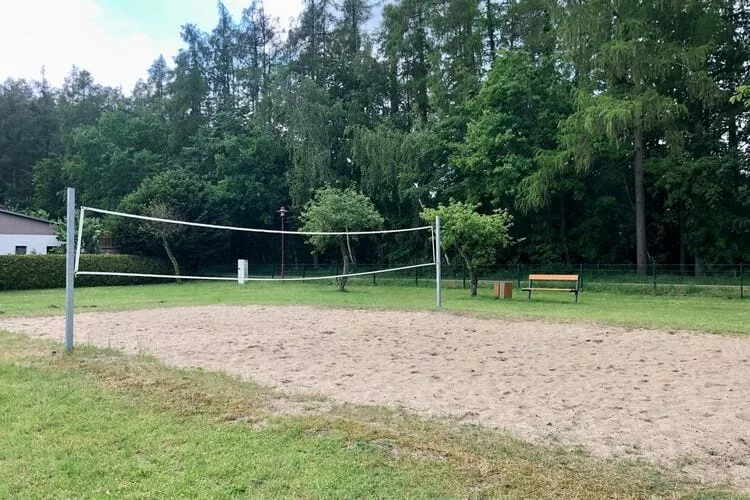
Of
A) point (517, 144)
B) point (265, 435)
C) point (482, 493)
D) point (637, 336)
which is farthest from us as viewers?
point (517, 144)

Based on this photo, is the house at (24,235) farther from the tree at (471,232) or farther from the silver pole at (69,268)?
the silver pole at (69,268)

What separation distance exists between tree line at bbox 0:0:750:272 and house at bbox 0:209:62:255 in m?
4.43

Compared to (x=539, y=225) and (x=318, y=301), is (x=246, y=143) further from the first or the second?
(x=318, y=301)

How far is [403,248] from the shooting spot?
28.7 m

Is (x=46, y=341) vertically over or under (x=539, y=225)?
under

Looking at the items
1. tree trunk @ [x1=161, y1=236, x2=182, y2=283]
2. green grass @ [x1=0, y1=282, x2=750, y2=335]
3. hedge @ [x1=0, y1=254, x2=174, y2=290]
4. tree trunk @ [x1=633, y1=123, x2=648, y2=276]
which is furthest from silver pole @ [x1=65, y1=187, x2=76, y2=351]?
tree trunk @ [x1=161, y1=236, x2=182, y2=283]

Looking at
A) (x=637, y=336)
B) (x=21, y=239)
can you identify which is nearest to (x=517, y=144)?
(x=637, y=336)

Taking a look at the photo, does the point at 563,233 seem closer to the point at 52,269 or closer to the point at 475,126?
the point at 475,126

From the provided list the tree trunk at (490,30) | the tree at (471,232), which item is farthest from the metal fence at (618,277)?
the tree trunk at (490,30)

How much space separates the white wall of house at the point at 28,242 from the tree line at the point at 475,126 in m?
4.43

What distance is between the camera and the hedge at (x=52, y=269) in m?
21.7

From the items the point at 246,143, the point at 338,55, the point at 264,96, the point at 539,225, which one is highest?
the point at 338,55

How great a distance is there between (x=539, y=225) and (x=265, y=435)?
78.6 ft

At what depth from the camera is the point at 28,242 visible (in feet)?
96.2
